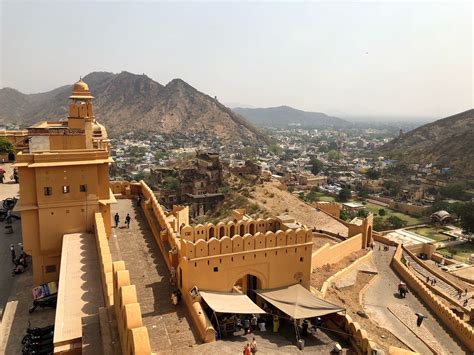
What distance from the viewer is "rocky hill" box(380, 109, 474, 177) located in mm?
96125

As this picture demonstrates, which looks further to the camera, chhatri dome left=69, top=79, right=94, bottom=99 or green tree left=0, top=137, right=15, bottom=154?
green tree left=0, top=137, right=15, bottom=154

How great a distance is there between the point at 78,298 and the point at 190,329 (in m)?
3.38

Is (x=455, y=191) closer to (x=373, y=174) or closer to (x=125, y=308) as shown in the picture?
(x=373, y=174)

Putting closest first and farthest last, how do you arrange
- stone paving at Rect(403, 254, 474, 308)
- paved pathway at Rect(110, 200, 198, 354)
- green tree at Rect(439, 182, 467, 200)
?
paved pathway at Rect(110, 200, 198, 354), stone paving at Rect(403, 254, 474, 308), green tree at Rect(439, 182, 467, 200)

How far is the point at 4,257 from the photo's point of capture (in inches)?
658

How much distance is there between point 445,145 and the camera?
112 m

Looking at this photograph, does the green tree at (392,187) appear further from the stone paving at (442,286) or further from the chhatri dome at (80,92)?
the chhatri dome at (80,92)

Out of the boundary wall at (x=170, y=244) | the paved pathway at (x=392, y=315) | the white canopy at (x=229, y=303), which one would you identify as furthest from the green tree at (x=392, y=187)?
the white canopy at (x=229, y=303)

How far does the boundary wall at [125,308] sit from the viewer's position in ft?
24.5

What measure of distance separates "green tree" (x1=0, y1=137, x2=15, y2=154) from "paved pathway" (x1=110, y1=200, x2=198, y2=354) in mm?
17939

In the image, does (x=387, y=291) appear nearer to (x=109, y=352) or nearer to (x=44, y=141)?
(x=109, y=352)

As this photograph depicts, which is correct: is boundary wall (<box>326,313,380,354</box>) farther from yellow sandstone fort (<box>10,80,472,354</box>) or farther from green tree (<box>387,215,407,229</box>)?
green tree (<box>387,215,407,229</box>)

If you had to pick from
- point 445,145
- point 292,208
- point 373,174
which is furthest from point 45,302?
point 445,145

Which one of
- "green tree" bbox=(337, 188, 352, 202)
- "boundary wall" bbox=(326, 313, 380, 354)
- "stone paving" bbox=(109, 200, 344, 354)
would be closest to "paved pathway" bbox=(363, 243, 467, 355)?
"boundary wall" bbox=(326, 313, 380, 354)
